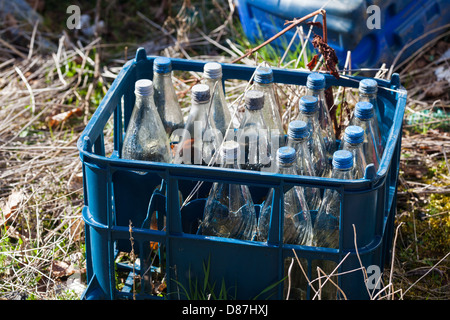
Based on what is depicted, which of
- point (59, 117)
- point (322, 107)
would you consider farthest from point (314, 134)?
point (59, 117)

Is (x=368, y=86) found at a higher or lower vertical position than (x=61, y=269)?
higher

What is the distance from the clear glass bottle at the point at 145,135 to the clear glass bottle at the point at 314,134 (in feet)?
1.61

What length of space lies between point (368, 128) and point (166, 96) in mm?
739

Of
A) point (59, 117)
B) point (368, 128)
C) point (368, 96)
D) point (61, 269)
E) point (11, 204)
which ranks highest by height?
point (368, 96)

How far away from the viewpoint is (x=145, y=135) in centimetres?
220

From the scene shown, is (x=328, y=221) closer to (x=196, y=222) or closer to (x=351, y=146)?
(x=351, y=146)

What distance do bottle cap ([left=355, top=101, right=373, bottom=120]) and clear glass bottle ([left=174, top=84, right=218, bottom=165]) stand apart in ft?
1.68

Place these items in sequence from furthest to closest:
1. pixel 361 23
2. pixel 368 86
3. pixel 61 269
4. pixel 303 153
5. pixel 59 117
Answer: pixel 59 117 → pixel 361 23 → pixel 61 269 → pixel 368 86 → pixel 303 153

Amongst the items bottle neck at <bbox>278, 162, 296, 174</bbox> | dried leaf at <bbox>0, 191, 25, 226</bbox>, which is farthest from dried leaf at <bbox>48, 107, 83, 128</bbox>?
bottle neck at <bbox>278, 162, 296, 174</bbox>

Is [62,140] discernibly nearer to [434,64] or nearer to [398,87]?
[398,87]

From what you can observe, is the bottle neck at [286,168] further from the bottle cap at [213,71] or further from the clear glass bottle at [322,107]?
the bottle cap at [213,71]

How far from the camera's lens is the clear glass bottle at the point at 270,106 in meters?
2.17

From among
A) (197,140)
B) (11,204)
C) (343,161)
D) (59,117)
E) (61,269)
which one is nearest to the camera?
(343,161)

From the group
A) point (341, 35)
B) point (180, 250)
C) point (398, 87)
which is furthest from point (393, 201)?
point (341, 35)
